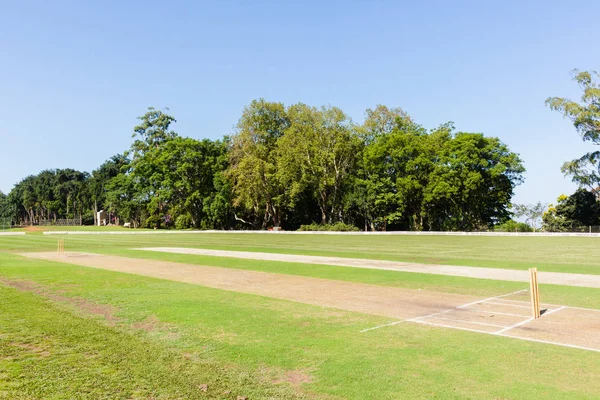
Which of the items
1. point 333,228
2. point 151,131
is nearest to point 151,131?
point 151,131

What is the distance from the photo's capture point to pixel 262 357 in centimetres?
648

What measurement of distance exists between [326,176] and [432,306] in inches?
2256

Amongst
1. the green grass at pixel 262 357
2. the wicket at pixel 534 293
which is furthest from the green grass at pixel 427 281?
the green grass at pixel 262 357

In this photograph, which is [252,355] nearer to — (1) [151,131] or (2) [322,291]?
(2) [322,291]

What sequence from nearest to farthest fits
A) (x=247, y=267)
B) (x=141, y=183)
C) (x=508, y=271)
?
(x=508, y=271) → (x=247, y=267) → (x=141, y=183)

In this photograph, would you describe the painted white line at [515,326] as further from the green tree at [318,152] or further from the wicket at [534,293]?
the green tree at [318,152]

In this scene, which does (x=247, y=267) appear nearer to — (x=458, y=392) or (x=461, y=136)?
(x=458, y=392)

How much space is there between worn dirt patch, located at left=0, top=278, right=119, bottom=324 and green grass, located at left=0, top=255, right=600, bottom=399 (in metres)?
0.11

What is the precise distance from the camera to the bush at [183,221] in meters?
79.9

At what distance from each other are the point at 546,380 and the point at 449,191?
54789mm

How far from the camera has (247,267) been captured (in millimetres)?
18234

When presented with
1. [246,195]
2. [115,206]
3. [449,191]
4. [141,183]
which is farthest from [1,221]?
[449,191]

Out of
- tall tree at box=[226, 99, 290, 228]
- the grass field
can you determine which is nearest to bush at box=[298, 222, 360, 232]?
tall tree at box=[226, 99, 290, 228]

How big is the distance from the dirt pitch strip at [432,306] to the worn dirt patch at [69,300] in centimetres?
346
